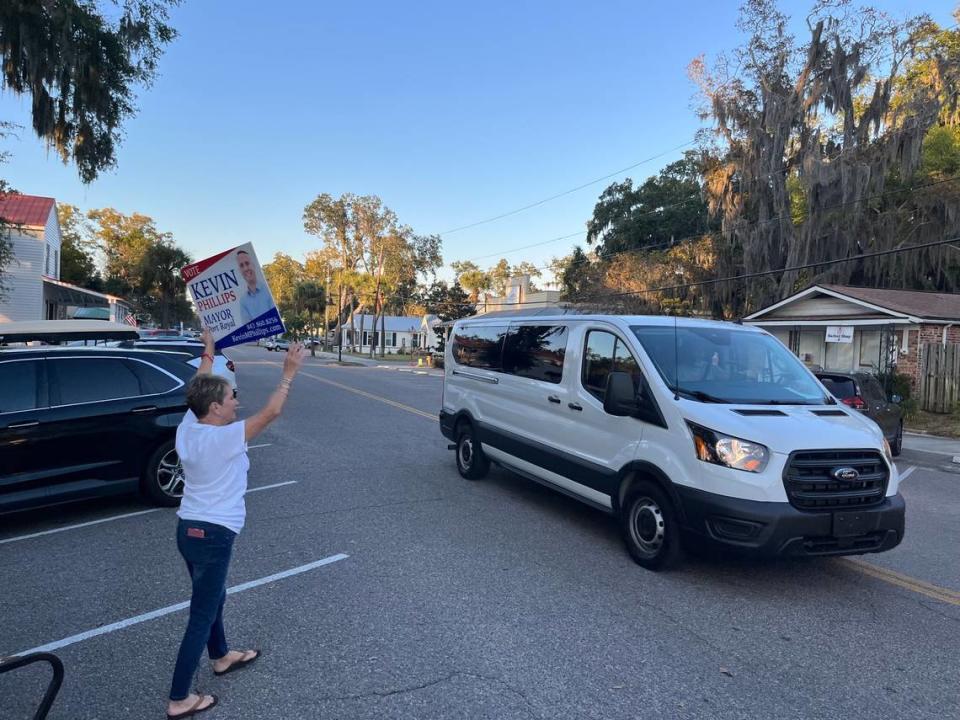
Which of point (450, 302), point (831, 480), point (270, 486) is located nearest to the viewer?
point (831, 480)

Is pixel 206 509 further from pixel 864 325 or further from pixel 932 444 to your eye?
pixel 864 325

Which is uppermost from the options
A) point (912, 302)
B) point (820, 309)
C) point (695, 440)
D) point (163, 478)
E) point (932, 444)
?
point (912, 302)

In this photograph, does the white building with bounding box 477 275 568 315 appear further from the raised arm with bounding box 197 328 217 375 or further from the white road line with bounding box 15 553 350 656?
the raised arm with bounding box 197 328 217 375

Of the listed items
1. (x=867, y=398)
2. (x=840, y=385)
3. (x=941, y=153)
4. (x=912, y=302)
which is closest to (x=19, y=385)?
(x=840, y=385)

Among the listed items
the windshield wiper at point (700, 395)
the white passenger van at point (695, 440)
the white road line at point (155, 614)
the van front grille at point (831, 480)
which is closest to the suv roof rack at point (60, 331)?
the white passenger van at point (695, 440)

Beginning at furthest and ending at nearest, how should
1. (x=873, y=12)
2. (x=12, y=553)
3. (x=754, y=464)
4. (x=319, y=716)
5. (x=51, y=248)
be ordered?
(x=51, y=248) < (x=873, y=12) < (x=12, y=553) < (x=754, y=464) < (x=319, y=716)

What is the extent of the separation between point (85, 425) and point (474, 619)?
176 inches

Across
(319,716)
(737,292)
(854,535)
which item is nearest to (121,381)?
(319,716)

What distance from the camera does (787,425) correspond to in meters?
→ 4.75

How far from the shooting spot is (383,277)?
7038 centimetres

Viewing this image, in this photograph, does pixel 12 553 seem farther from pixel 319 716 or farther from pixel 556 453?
pixel 556 453

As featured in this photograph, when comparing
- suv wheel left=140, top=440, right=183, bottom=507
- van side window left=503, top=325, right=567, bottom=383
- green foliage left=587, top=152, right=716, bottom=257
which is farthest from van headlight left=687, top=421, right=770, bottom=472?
green foliage left=587, top=152, right=716, bottom=257

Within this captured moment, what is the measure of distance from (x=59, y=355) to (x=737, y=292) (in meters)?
32.3

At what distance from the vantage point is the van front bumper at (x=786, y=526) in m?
4.47
